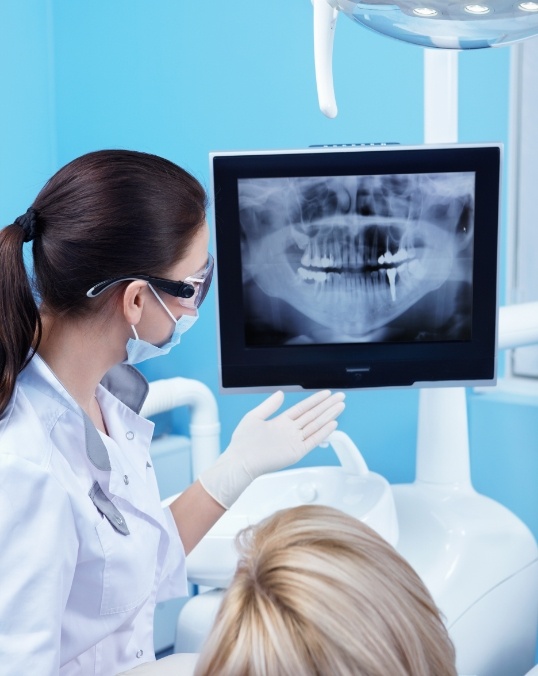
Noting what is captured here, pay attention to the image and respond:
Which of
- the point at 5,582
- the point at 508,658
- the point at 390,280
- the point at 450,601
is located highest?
the point at 390,280

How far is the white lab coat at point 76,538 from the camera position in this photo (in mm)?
1171

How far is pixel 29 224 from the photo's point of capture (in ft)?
4.25

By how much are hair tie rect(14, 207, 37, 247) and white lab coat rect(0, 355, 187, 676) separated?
0.18 metres

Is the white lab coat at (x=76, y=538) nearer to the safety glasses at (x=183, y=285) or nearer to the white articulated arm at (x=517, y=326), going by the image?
the safety glasses at (x=183, y=285)

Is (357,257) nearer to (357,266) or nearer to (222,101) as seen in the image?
(357,266)

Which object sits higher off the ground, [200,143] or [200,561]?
[200,143]

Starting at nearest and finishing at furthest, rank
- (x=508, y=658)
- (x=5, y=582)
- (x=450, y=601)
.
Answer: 1. (x=5, y=582)
2. (x=450, y=601)
3. (x=508, y=658)

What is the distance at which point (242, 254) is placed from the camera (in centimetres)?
152

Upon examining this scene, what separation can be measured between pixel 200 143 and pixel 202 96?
0.40 feet

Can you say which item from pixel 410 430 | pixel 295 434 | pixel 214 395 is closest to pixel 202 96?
pixel 214 395

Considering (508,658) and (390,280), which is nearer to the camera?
(390,280)

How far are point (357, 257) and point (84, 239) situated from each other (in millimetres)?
473

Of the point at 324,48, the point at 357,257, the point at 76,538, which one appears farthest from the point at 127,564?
the point at 324,48

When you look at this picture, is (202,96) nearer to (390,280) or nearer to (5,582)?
(390,280)
